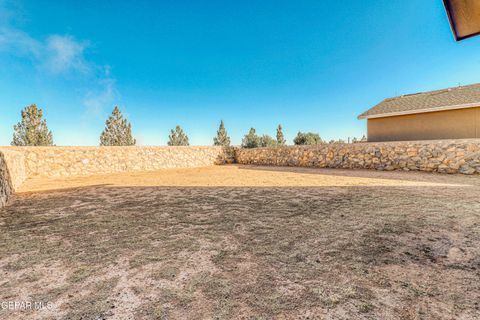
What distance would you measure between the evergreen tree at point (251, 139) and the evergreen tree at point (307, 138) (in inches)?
281

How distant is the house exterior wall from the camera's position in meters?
Result: 9.73

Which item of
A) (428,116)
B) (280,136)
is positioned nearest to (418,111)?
(428,116)

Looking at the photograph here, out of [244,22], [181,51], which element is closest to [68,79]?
[181,51]

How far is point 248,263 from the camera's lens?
165 centimetres

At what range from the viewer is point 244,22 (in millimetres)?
13969

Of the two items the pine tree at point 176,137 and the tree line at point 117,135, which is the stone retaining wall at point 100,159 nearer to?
the tree line at point 117,135

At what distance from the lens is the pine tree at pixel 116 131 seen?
3062cm

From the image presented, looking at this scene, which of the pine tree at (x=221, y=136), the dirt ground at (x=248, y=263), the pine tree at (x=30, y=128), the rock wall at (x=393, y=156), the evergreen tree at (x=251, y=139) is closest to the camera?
the dirt ground at (x=248, y=263)

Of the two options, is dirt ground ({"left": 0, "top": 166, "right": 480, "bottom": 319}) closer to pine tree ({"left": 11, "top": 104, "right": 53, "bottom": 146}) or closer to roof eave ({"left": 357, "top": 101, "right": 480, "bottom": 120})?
roof eave ({"left": 357, "top": 101, "right": 480, "bottom": 120})

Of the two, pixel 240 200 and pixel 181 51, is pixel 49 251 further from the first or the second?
pixel 181 51

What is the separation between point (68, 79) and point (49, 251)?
2425 centimetres

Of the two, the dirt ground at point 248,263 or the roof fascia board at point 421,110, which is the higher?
the roof fascia board at point 421,110

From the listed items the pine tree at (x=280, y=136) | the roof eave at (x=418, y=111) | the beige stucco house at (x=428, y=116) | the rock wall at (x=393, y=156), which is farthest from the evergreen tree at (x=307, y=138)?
the rock wall at (x=393, y=156)

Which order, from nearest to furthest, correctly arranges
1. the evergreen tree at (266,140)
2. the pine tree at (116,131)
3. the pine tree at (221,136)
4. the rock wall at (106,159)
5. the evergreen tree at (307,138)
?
the rock wall at (106,159) → the evergreen tree at (307,138) → the pine tree at (116,131) → the evergreen tree at (266,140) → the pine tree at (221,136)
